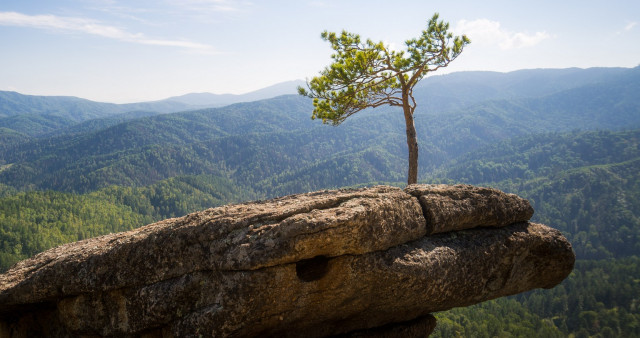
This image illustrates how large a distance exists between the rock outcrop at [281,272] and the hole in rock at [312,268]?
34 millimetres

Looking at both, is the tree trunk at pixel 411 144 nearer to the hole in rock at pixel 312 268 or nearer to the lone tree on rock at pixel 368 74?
the lone tree on rock at pixel 368 74

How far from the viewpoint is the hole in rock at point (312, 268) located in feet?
37.2

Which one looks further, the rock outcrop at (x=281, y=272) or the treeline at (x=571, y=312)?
the treeline at (x=571, y=312)

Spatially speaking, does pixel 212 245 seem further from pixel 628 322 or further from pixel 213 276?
pixel 628 322

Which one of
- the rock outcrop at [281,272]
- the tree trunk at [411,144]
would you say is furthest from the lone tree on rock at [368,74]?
the rock outcrop at [281,272]

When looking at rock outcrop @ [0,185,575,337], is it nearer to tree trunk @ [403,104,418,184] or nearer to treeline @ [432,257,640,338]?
tree trunk @ [403,104,418,184]

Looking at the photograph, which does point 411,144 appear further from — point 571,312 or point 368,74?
point 571,312

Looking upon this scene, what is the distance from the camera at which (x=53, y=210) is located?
18962cm

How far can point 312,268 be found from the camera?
11578 mm

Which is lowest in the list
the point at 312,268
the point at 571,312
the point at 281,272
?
the point at 571,312

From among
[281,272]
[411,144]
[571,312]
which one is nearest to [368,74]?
[411,144]

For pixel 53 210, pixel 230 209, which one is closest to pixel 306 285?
pixel 230 209

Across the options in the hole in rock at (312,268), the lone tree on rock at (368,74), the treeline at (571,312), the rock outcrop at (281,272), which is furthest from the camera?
the treeline at (571,312)

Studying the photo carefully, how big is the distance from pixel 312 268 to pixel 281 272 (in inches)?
46.7
